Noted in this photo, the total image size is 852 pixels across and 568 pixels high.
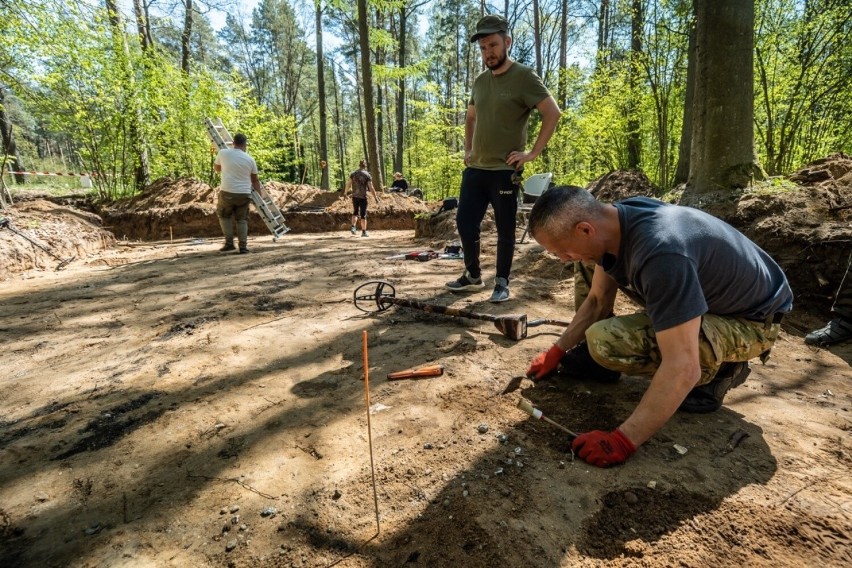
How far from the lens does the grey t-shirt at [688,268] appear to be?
147 cm

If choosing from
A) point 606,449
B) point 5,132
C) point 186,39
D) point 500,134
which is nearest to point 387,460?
point 606,449

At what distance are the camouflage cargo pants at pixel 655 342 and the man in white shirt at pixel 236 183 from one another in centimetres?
676

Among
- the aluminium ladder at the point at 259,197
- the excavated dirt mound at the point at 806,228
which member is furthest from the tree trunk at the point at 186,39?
the excavated dirt mound at the point at 806,228

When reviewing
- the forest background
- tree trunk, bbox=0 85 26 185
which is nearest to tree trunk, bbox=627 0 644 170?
the forest background

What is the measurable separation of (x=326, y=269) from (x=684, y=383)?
4.70m

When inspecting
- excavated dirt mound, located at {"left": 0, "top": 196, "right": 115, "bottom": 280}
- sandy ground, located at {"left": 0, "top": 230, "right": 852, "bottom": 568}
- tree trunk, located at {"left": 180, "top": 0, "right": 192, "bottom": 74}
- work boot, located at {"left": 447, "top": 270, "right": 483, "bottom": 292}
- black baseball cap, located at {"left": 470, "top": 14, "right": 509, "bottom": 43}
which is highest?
tree trunk, located at {"left": 180, "top": 0, "right": 192, "bottom": 74}

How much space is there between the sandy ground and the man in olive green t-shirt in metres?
1.00

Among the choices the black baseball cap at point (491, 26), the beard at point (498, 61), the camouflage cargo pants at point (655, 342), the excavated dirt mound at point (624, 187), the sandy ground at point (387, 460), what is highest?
the black baseball cap at point (491, 26)

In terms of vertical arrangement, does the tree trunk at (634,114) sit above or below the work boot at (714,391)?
above

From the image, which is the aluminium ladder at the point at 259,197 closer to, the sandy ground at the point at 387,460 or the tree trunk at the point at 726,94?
the sandy ground at the point at 387,460

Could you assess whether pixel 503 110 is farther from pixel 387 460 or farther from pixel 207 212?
pixel 207 212

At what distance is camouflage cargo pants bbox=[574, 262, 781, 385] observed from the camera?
5.73 feet

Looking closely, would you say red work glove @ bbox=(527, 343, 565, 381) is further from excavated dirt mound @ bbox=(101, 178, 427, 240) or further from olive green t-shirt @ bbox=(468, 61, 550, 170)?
excavated dirt mound @ bbox=(101, 178, 427, 240)

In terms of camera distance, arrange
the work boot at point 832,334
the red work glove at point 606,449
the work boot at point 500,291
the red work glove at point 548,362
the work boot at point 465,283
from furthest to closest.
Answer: the work boot at point 465,283 < the work boot at point 500,291 < the work boot at point 832,334 < the red work glove at point 548,362 < the red work glove at point 606,449
